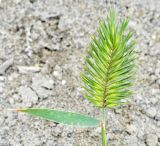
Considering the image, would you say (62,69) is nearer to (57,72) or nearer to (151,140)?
(57,72)

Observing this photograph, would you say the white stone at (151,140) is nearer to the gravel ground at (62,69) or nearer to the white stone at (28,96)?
the gravel ground at (62,69)

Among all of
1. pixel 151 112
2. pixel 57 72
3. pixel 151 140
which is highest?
pixel 57 72

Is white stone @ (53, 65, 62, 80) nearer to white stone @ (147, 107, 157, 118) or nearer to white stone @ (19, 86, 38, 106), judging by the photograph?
white stone @ (19, 86, 38, 106)

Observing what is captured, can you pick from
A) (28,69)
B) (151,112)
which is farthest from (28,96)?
(151,112)

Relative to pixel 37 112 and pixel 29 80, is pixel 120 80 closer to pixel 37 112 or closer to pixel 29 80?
pixel 37 112

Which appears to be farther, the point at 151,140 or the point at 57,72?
the point at 57,72

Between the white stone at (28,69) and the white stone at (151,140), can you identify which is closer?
the white stone at (151,140)

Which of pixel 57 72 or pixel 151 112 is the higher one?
pixel 57 72

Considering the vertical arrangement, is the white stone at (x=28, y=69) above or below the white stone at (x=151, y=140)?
above

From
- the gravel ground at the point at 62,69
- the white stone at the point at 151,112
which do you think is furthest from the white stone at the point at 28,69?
the white stone at the point at 151,112
